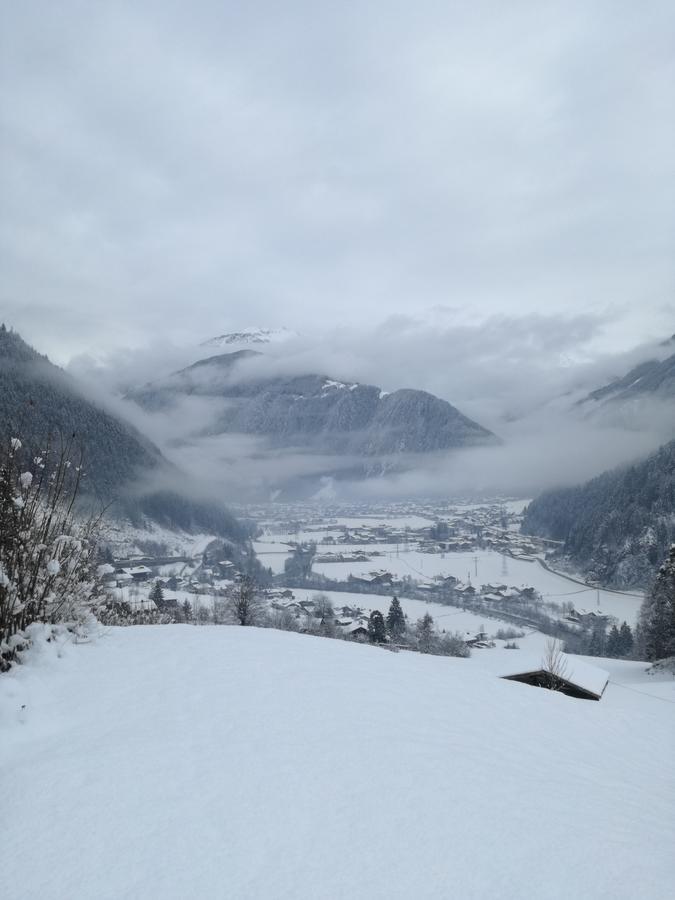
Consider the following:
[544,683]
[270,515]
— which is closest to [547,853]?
[544,683]

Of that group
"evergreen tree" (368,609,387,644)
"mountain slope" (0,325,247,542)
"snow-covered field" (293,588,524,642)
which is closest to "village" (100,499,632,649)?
"snow-covered field" (293,588,524,642)

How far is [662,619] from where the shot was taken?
28.2 m

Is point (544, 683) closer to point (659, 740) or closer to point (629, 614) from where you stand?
point (659, 740)

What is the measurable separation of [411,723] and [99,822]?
104 inches

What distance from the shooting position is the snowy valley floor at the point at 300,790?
2.44 meters

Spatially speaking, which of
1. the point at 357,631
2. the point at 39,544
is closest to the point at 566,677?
the point at 39,544

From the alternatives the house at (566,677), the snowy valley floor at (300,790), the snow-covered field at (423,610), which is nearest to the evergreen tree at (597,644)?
the snow-covered field at (423,610)

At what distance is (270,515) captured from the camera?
176500mm

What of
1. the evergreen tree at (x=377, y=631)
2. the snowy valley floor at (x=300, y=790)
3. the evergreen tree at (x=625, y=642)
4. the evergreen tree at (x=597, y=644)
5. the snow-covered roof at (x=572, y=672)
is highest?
the snowy valley floor at (x=300, y=790)

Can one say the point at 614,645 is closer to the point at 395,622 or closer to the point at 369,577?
the point at 395,622

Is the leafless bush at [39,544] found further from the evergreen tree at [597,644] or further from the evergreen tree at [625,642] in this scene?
the evergreen tree at [625,642]

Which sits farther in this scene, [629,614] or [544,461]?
[544,461]

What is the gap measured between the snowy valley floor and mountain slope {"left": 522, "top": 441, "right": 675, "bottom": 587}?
251ft

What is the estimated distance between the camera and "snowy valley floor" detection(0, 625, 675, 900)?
8.02ft
